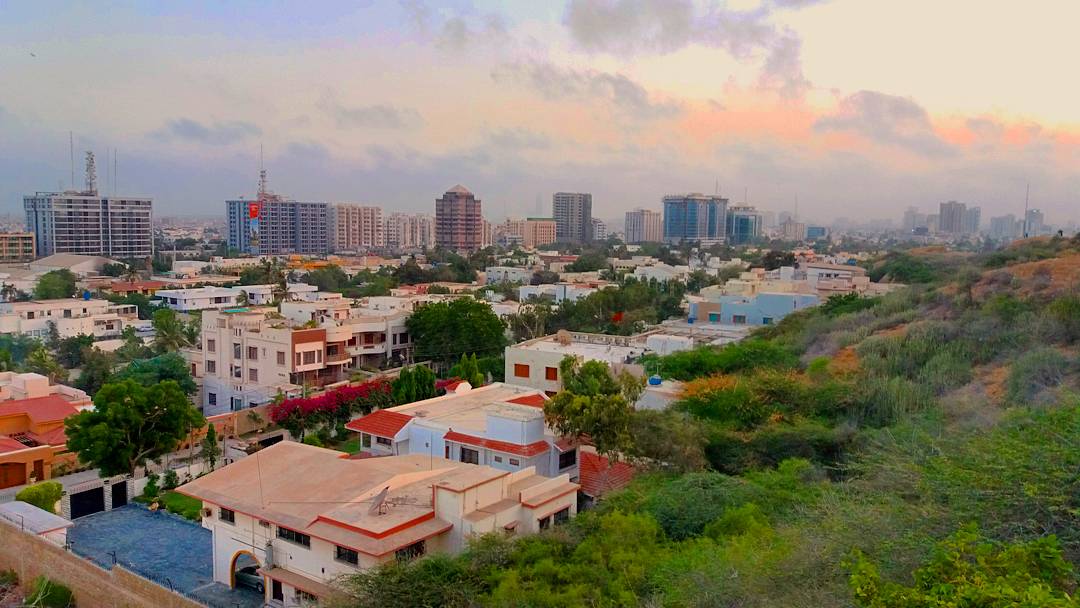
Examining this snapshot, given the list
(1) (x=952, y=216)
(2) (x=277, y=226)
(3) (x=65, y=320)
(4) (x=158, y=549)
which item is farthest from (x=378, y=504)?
(1) (x=952, y=216)

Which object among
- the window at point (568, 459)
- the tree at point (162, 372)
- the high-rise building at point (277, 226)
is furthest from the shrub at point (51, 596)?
the high-rise building at point (277, 226)

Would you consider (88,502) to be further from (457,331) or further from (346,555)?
(457,331)

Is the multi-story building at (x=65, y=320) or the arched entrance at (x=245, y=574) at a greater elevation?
the multi-story building at (x=65, y=320)

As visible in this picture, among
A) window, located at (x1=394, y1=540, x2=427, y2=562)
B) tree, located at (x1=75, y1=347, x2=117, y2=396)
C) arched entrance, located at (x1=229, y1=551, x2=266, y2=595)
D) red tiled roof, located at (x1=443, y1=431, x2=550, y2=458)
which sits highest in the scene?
red tiled roof, located at (x1=443, y1=431, x2=550, y2=458)

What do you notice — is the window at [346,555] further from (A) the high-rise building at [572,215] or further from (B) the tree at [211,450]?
(A) the high-rise building at [572,215]

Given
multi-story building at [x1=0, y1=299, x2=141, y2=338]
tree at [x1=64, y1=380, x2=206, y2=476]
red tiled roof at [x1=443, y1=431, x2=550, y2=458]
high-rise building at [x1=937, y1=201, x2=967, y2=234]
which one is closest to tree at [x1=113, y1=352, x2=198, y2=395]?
tree at [x1=64, y1=380, x2=206, y2=476]

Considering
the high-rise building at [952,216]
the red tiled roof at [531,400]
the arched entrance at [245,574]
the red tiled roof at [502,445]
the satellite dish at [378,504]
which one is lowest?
the arched entrance at [245,574]

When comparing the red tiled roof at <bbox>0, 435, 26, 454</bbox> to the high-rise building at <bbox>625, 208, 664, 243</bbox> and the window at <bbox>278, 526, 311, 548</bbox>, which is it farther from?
the high-rise building at <bbox>625, 208, 664, 243</bbox>
